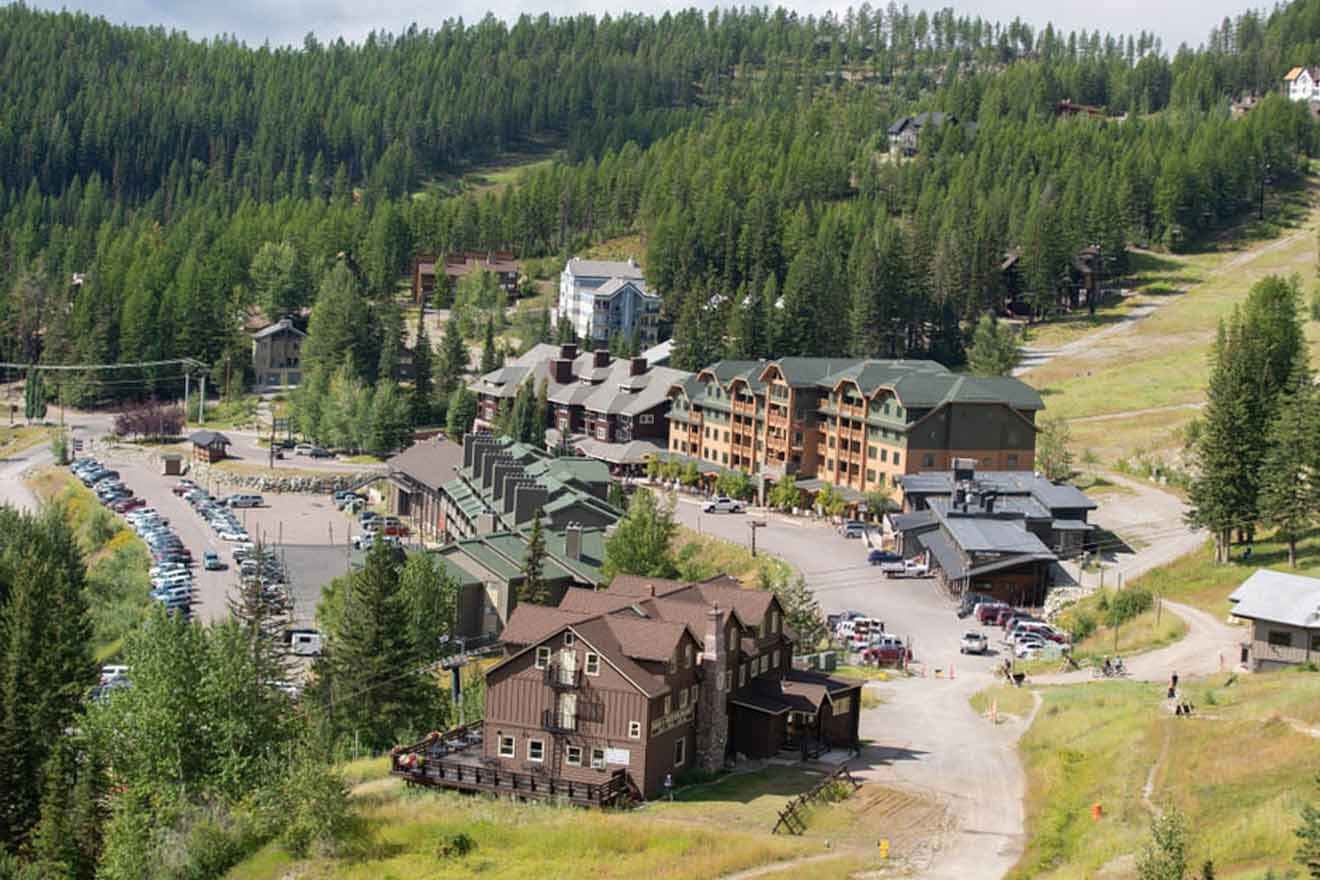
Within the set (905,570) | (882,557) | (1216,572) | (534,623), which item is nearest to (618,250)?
(882,557)

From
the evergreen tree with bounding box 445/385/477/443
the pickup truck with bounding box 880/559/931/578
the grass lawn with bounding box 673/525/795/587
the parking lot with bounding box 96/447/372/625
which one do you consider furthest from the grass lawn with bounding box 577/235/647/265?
the pickup truck with bounding box 880/559/931/578

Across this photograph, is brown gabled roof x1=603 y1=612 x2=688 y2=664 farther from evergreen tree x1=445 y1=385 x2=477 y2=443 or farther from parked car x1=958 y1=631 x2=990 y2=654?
evergreen tree x1=445 y1=385 x2=477 y2=443

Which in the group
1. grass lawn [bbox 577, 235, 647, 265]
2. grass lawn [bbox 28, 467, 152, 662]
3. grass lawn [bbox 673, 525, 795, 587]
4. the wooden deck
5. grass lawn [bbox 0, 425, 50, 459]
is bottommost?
grass lawn [bbox 28, 467, 152, 662]

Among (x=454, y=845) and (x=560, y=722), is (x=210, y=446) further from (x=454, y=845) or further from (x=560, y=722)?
(x=454, y=845)

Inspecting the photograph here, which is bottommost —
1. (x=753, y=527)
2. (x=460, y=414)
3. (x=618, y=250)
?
(x=753, y=527)

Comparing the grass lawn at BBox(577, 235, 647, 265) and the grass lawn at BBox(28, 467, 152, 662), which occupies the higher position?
the grass lawn at BBox(577, 235, 647, 265)

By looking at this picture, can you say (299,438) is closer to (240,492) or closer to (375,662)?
(240,492)

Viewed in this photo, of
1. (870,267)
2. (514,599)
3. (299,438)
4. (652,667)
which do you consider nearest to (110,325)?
(299,438)

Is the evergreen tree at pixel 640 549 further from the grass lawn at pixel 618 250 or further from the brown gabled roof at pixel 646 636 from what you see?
the grass lawn at pixel 618 250
